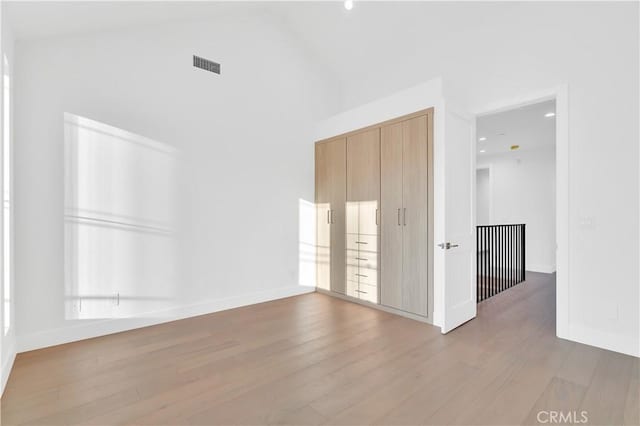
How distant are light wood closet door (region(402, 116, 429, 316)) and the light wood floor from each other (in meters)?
0.35

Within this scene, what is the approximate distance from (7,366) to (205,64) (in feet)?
11.1

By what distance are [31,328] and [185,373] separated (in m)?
1.54

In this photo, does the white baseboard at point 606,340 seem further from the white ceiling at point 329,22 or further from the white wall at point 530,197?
the white wall at point 530,197

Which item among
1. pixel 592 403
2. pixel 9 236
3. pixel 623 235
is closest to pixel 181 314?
pixel 9 236

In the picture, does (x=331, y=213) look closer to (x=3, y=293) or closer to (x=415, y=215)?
(x=415, y=215)

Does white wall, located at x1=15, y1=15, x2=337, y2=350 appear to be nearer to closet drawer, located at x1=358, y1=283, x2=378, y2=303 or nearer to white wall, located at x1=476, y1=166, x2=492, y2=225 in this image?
closet drawer, located at x1=358, y1=283, x2=378, y2=303

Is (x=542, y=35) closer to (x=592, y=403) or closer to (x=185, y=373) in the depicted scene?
(x=592, y=403)

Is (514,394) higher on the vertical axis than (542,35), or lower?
lower

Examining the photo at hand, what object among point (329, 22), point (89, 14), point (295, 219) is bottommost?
point (295, 219)

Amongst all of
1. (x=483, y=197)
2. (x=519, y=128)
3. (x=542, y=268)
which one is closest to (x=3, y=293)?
(x=519, y=128)

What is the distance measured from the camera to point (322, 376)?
87.2 inches

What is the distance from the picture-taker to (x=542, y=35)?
3.04 m

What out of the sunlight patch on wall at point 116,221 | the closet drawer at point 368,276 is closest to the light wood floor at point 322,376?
the sunlight patch on wall at point 116,221

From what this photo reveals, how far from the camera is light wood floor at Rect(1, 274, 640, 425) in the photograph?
1.79 meters
